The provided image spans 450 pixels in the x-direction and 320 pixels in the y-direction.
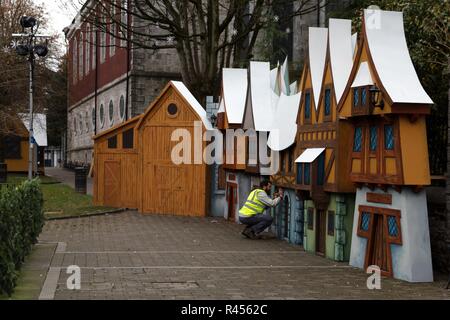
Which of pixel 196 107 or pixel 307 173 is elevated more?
pixel 196 107

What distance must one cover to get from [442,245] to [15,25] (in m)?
36.1

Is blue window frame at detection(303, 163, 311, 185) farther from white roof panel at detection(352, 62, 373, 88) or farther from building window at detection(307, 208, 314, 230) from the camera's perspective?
white roof panel at detection(352, 62, 373, 88)

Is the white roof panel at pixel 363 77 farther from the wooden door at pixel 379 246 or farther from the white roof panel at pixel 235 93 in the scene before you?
the white roof panel at pixel 235 93

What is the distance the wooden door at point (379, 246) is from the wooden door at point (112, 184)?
1472 cm

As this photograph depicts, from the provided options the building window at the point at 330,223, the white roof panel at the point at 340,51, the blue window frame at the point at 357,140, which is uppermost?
the white roof panel at the point at 340,51

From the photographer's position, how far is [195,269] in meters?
13.8

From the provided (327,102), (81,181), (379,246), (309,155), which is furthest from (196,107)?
(379,246)

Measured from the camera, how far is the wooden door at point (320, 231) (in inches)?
638

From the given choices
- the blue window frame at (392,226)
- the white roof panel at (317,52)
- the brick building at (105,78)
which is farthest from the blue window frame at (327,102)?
the brick building at (105,78)

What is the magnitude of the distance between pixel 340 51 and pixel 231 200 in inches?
384

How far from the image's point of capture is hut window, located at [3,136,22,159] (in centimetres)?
5184

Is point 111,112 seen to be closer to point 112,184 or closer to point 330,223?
point 112,184

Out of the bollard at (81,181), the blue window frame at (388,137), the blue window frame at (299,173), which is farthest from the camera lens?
the bollard at (81,181)

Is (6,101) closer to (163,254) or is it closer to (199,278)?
(163,254)
